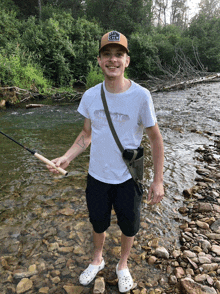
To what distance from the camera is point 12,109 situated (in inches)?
407

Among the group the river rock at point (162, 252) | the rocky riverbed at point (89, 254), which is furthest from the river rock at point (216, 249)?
the river rock at point (162, 252)

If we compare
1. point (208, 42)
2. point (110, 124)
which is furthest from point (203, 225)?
point (208, 42)

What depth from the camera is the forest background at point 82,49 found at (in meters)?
13.3

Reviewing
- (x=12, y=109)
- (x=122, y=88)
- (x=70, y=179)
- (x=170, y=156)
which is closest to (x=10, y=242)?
(x=70, y=179)

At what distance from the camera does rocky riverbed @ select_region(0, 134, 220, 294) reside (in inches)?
87.0

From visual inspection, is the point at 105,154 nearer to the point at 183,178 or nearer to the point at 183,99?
the point at 183,178

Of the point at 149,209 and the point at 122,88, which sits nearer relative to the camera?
the point at 122,88

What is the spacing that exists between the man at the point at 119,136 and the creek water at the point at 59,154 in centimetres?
121

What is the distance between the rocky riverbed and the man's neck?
196 cm

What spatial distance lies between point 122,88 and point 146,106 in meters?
0.27

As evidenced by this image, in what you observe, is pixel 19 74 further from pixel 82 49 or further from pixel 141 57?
pixel 141 57

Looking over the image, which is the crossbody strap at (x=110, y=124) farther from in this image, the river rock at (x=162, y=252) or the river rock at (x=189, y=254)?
the river rock at (x=189, y=254)

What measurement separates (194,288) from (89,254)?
1219 millimetres

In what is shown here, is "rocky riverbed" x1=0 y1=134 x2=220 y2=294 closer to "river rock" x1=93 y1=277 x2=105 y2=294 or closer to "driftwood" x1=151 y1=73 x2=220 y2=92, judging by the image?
"river rock" x1=93 y1=277 x2=105 y2=294
